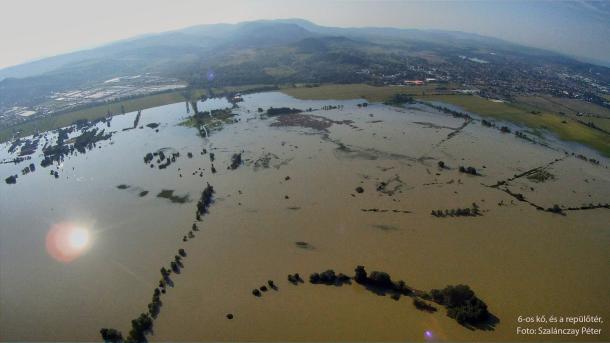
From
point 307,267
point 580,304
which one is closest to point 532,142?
point 580,304

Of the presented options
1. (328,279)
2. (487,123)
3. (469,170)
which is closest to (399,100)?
(487,123)

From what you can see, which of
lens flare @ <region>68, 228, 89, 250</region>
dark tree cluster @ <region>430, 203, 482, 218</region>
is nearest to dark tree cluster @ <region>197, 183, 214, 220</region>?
lens flare @ <region>68, 228, 89, 250</region>

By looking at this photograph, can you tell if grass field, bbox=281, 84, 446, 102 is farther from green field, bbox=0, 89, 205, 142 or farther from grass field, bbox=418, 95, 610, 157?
green field, bbox=0, 89, 205, 142

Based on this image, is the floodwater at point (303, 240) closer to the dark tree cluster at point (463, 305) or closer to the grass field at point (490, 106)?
the dark tree cluster at point (463, 305)

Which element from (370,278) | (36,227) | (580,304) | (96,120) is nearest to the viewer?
(580,304)

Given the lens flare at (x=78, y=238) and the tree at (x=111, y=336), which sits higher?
the lens flare at (x=78, y=238)

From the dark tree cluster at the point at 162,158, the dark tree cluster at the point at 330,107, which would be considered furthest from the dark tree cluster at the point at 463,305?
the dark tree cluster at the point at 330,107

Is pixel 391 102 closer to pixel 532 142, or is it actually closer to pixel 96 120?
pixel 532 142
